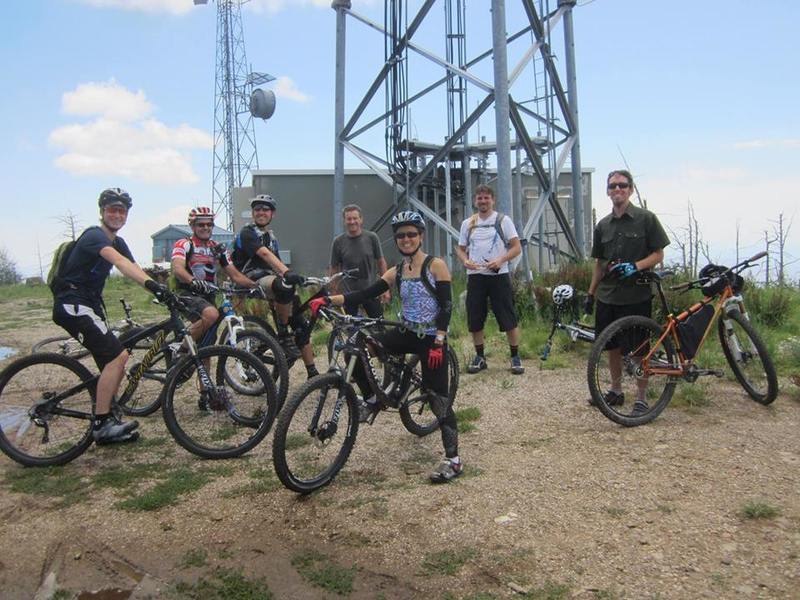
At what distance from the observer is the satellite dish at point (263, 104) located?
21.0 metres

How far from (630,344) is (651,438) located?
87cm

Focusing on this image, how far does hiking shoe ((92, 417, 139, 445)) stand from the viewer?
535cm

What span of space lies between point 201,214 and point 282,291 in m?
1.07

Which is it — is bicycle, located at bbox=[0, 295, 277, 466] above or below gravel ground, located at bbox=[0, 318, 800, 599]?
above

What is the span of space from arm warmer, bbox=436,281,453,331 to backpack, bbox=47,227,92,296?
2765 mm

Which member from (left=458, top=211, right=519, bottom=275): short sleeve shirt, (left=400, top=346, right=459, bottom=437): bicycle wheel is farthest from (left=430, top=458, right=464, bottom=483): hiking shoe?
Answer: (left=458, top=211, right=519, bottom=275): short sleeve shirt

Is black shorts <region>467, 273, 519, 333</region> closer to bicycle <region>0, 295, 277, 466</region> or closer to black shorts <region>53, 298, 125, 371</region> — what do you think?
bicycle <region>0, 295, 277, 466</region>

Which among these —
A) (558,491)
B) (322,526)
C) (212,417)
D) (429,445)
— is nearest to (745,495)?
(558,491)

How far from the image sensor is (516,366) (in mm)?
7543

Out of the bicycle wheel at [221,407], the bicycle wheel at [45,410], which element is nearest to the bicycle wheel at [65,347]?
the bicycle wheel at [45,410]

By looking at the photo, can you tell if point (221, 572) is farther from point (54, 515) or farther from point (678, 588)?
point (678, 588)

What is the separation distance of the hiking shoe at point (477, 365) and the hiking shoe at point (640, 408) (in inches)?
85.8

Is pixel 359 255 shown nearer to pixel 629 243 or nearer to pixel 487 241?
pixel 487 241

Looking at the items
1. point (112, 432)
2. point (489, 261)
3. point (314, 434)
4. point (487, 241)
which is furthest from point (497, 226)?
point (112, 432)
